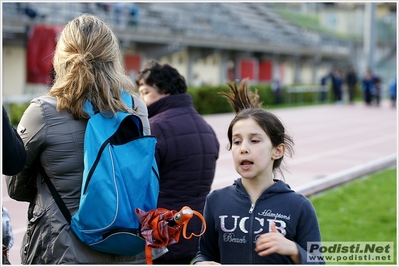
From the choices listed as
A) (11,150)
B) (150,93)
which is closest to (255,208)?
(11,150)

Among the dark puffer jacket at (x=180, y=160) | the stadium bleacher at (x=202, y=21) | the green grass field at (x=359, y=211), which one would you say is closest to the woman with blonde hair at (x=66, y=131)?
the dark puffer jacket at (x=180, y=160)

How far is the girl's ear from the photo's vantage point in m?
3.26

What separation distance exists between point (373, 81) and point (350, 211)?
946 inches

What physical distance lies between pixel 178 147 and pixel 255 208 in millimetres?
1729

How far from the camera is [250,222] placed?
3.08 metres

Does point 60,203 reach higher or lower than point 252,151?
lower

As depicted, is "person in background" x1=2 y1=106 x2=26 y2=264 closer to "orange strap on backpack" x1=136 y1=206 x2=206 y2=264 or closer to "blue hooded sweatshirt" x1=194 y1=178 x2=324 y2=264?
"orange strap on backpack" x1=136 y1=206 x2=206 y2=264

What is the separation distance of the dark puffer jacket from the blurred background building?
640 cm

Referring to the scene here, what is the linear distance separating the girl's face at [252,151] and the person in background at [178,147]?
62.0 inches

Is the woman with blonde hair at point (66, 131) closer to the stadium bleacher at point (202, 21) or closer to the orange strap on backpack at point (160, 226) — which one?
the orange strap on backpack at point (160, 226)

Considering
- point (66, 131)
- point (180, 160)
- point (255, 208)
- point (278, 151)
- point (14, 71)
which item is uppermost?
point (66, 131)

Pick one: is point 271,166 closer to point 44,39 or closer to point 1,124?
point 1,124

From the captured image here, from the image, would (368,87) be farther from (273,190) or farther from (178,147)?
(273,190)

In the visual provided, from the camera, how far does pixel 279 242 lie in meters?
2.82
